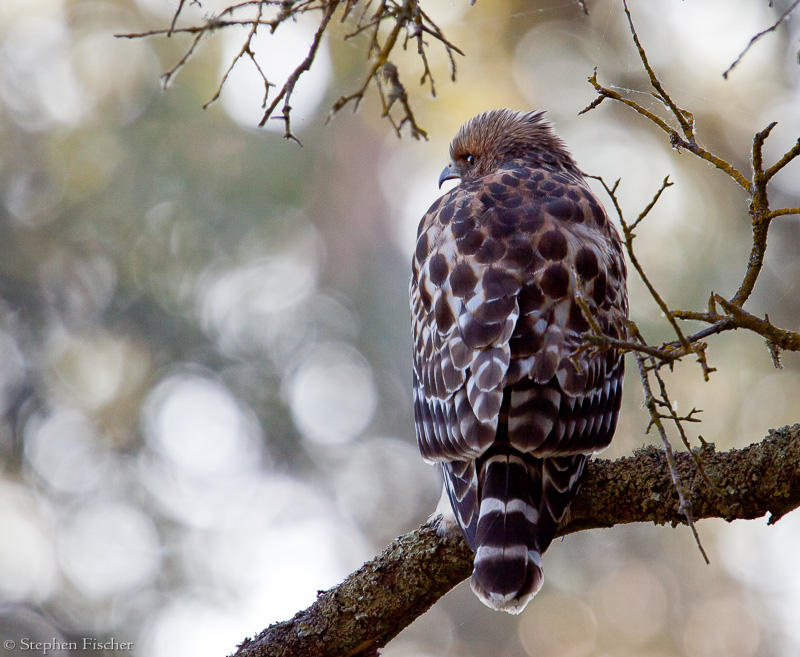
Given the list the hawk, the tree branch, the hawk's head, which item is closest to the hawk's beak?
the hawk's head

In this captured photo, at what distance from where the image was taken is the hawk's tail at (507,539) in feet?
9.46

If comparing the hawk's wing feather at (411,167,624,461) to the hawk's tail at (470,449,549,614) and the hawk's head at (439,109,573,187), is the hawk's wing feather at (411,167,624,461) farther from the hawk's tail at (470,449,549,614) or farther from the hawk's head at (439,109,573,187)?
the hawk's head at (439,109,573,187)

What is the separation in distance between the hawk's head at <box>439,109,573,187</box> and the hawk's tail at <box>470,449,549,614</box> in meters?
2.17

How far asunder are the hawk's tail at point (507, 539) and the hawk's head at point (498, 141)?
7.12ft

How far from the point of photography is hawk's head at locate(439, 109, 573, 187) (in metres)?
4.87

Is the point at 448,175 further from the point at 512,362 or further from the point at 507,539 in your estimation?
the point at 507,539

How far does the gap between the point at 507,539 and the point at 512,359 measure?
657 mm

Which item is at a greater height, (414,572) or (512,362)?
(512,362)

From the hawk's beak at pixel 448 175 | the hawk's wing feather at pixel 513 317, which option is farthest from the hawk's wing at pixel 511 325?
the hawk's beak at pixel 448 175

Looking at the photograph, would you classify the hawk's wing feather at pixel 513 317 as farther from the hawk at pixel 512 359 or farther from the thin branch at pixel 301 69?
the thin branch at pixel 301 69

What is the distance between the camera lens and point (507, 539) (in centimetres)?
293

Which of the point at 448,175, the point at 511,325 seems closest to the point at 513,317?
the point at 511,325

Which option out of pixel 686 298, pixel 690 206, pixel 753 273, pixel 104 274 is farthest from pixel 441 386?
pixel 104 274

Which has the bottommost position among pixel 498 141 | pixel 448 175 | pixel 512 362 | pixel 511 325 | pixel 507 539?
pixel 507 539
